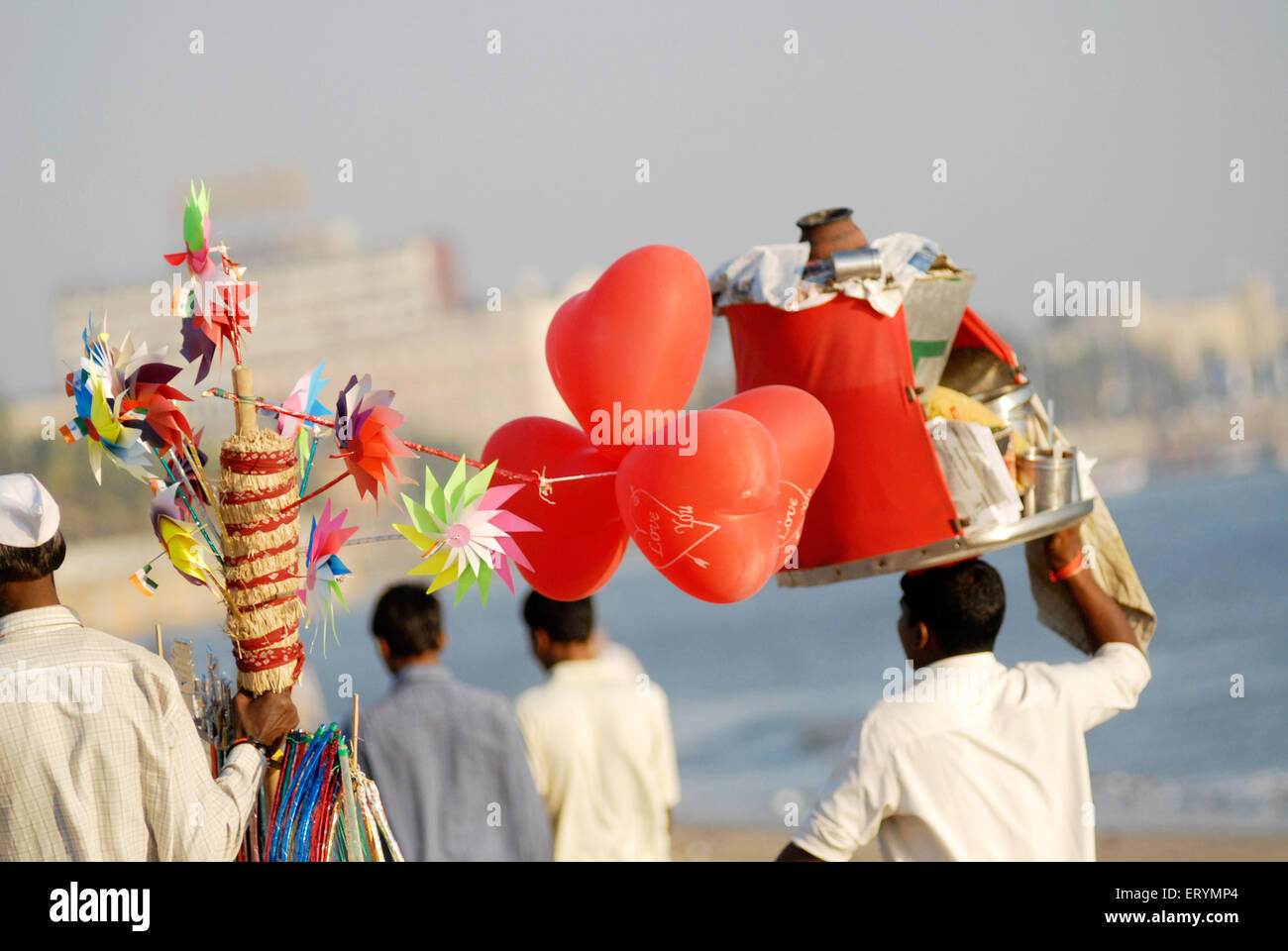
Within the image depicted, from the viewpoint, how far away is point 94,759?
8.15 feet

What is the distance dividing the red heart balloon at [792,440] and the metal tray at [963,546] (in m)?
0.35

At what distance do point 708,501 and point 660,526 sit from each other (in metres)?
0.10

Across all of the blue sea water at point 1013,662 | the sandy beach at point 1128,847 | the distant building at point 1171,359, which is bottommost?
the blue sea water at point 1013,662

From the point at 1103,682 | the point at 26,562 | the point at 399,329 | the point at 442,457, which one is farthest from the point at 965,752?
the point at 399,329

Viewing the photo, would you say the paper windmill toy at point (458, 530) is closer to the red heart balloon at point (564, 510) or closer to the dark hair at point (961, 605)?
the red heart balloon at point (564, 510)

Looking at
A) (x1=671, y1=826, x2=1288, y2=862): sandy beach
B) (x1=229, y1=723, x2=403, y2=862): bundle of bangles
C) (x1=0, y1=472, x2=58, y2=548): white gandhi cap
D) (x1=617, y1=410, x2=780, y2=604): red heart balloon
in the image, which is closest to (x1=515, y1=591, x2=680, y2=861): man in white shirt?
(x1=229, y1=723, x2=403, y2=862): bundle of bangles

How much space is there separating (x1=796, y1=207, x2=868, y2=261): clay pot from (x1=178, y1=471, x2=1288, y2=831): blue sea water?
3533mm

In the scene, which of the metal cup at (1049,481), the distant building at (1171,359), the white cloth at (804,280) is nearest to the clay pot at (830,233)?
the white cloth at (804,280)

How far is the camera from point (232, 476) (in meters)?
2.49

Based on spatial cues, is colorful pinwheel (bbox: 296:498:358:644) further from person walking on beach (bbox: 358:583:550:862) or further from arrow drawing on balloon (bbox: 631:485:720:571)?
person walking on beach (bbox: 358:583:550:862)

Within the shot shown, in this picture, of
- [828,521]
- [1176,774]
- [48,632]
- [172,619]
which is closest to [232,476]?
[48,632]

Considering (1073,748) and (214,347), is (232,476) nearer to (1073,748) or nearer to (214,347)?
(214,347)

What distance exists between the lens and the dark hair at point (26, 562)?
2.53 m

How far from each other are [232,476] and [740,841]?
35.7 ft
